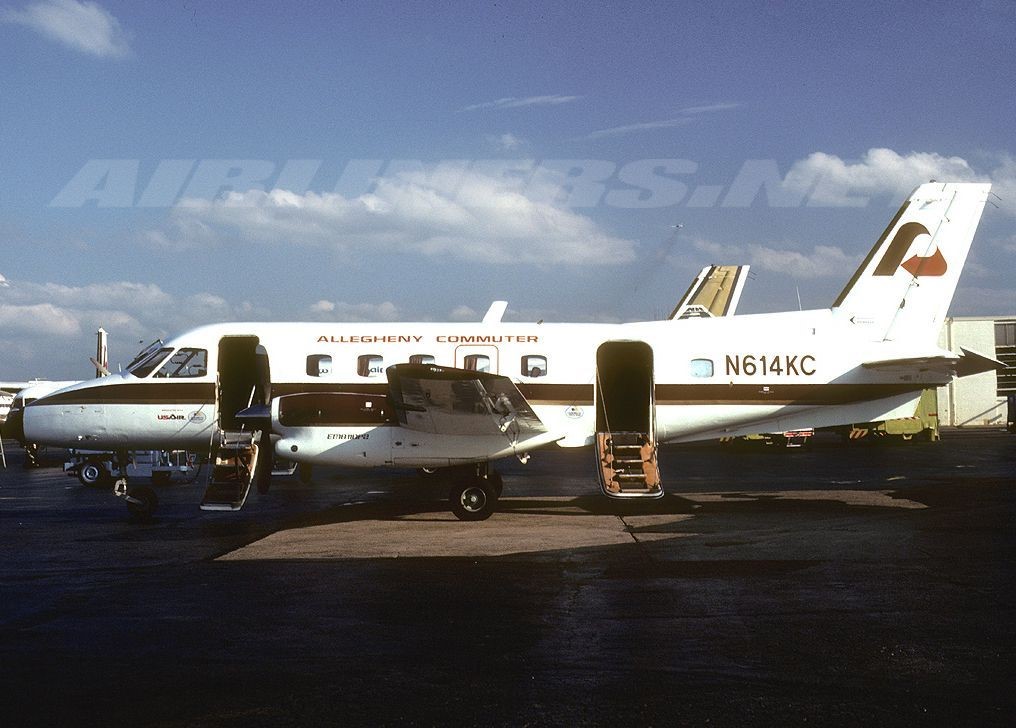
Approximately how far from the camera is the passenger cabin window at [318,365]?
17.1 meters

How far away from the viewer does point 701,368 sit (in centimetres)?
1748

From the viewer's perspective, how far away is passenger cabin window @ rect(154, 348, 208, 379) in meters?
17.5

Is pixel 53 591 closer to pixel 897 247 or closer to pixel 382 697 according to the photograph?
pixel 382 697

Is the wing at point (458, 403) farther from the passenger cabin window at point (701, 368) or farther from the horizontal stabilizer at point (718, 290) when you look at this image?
the horizontal stabilizer at point (718, 290)

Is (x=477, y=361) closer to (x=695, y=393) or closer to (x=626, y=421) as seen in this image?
(x=626, y=421)

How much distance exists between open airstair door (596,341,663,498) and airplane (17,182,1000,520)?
2.7 inches

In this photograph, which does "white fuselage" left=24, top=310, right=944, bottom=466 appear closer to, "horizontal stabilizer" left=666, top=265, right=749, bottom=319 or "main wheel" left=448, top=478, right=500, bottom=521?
"main wheel" left=448, top=478, right=500, bottom=521

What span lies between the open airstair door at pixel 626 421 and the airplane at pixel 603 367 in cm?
7

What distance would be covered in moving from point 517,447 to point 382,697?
1041 cm

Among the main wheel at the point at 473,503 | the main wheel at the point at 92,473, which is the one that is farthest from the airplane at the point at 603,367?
the main wheel at the point at 92,473

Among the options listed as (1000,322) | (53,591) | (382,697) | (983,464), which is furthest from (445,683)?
(1000,322)

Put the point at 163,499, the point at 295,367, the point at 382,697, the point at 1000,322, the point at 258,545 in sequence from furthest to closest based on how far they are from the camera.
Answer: the point at 1000,322 → the point at 163,499 → the point at 295,367 → the point at 258,545 → the point at 382,697

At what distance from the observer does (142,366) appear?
17.6m

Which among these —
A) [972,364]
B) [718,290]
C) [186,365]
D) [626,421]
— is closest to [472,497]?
[626,421]
